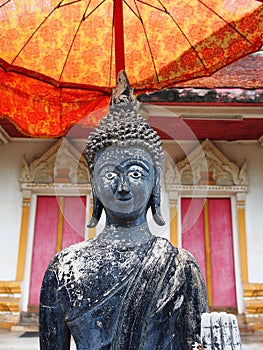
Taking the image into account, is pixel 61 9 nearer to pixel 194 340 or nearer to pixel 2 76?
pixel 2 76

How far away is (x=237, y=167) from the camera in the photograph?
5.74 m

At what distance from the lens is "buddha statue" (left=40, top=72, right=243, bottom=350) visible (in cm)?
118

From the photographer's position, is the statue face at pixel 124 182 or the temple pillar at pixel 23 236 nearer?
the statue face at pixel 124 182

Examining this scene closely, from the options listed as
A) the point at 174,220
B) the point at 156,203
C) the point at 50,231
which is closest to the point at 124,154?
the point at 156,203

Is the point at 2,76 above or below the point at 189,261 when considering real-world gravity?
above

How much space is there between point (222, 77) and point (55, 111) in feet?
10.1

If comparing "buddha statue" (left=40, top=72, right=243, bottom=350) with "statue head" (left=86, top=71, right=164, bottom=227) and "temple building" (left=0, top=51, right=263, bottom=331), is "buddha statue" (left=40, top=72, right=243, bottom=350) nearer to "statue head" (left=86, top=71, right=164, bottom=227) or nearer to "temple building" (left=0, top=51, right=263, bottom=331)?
"statue head" (left=86, top=71, right=164, bottom=227)

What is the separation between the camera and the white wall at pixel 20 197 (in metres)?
5.43

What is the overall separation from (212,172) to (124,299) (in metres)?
4.79

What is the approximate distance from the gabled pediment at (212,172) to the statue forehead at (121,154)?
13.7 ft

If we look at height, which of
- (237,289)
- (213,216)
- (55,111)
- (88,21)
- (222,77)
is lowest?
(237,289)

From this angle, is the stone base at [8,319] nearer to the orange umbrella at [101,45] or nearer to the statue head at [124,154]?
the orange umbrella at [101,45]

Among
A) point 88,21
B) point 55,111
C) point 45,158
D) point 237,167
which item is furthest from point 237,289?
point 88,21

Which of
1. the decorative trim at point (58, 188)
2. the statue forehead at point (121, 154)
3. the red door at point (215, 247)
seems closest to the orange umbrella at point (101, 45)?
the statue forehead at point (121, 154)
